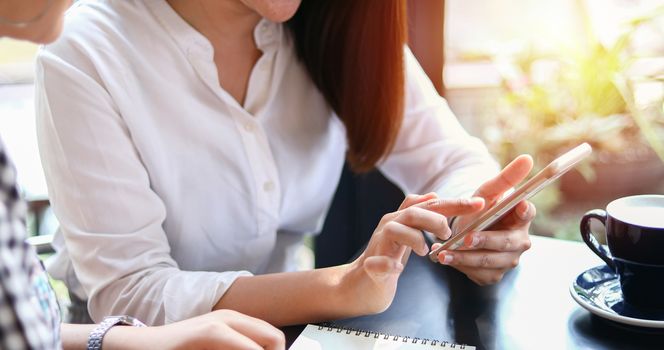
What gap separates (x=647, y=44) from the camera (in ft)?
5.11

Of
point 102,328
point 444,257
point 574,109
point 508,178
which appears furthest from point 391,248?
point 574,109

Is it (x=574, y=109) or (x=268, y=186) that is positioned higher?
(x=268, y=186)

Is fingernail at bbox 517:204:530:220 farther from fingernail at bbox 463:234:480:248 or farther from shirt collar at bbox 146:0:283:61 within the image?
shirt collar at bbox 146:0:283:61

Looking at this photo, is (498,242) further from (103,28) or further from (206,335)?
(103,28)

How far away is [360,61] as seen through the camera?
113cm

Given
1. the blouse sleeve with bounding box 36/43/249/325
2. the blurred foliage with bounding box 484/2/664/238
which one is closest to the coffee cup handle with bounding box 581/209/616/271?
the blouse sleeve with bounding box 36/43/249/325

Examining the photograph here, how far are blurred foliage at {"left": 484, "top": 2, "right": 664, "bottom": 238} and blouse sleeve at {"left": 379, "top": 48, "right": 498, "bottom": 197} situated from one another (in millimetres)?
507

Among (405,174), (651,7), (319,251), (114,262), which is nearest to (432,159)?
(405,174)

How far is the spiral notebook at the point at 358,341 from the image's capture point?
27.7 inches

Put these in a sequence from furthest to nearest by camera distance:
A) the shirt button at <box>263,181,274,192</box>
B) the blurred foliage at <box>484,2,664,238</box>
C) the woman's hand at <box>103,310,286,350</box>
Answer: the blurred foliage at <box>484,2,664,238</box> → the shirt button at <box>263,181,274,192</box> → the woman's hand at <box>103,310,286,350</box>

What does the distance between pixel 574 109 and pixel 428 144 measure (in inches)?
23.0

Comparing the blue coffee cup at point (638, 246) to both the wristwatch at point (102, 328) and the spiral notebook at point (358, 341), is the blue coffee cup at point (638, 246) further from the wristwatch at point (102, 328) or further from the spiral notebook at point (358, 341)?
the wristwatch at point (102, 328)

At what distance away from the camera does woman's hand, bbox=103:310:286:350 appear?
0.68 metres

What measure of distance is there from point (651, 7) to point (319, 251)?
866 millimetres
